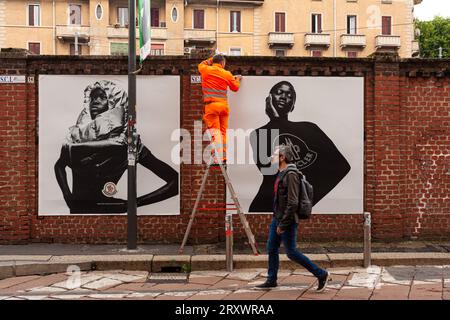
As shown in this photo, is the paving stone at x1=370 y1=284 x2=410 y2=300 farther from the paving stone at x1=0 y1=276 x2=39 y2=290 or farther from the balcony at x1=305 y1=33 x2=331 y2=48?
the balcony at x1=305 y1=33 x2=331 y2=48

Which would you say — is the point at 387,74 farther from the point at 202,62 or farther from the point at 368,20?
the point at 368,20

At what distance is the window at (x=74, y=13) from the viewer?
44969mm

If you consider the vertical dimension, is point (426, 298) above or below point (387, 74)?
below

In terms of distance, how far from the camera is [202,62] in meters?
9.10

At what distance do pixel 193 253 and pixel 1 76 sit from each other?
479 cm

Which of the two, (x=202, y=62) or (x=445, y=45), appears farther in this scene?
(x=445, y=45)

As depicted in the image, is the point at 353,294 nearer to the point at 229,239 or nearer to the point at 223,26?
the point at 229,239

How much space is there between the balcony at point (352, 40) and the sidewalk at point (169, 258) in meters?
42.4

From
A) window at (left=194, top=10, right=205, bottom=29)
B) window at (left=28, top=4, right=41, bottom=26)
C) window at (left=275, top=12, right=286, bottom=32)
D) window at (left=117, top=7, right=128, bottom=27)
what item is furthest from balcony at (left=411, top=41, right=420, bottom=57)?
window at (left=28, top=4, right=41, bottom=26)

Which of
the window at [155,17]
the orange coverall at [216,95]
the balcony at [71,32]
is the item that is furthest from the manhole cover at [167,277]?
the window at [155,17]

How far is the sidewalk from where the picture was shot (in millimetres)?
7957

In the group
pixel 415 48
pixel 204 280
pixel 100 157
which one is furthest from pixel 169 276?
pixel 415 48
